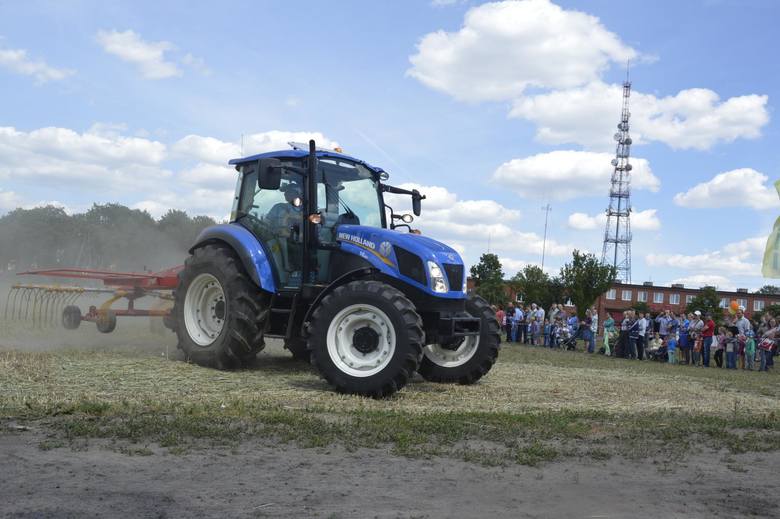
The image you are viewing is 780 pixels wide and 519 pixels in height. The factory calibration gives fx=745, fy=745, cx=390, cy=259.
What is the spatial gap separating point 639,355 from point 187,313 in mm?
15344

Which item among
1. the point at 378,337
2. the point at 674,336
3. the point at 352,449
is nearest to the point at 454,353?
the point at 378,337

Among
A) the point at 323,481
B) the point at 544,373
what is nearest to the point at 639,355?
the point at 544,373

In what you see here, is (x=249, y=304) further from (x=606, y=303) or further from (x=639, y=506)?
(x=606, y=303)

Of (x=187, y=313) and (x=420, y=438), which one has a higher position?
(x=187, y=313)

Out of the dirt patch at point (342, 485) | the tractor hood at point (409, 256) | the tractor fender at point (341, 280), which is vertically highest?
the tractor hood at point (409, 256)

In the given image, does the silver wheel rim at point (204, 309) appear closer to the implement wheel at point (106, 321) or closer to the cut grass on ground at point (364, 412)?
the cut grass on ground at point (364, 412)

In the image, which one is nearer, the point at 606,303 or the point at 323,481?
the point at 323,481

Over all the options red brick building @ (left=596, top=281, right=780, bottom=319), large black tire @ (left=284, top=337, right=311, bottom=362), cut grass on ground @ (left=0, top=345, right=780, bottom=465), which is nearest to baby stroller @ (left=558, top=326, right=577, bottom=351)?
cut grass on ground @ (left=0, top=345, right=780, bottom=465)

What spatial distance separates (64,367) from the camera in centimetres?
908

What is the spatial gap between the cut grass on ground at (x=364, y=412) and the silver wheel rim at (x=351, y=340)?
411mm

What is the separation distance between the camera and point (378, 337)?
8.42 meters

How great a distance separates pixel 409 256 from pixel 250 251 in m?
2.27

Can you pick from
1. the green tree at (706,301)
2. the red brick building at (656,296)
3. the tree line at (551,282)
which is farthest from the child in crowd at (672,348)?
the red brick building at (656,296)

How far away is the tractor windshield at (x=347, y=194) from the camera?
996 centimetres
